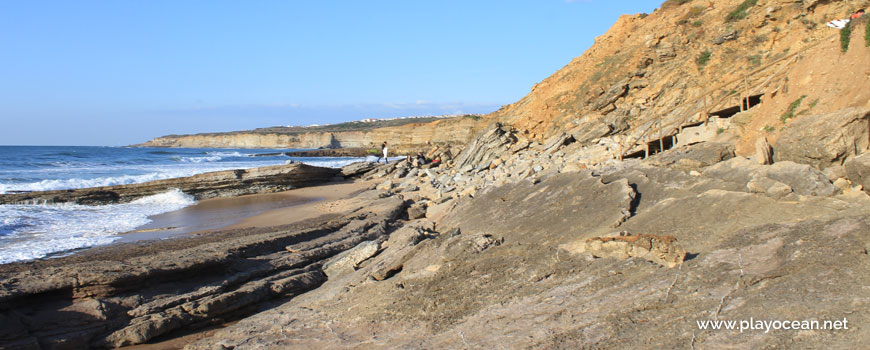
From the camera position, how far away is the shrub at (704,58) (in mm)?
16859

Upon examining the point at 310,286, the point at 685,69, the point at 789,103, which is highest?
the point at 685,69

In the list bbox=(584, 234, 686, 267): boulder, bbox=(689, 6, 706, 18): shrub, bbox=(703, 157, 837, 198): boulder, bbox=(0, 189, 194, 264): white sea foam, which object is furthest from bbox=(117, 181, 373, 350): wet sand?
bbox=(689, 6, 706, 18): shrub

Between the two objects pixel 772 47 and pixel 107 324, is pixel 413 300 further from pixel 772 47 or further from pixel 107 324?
pixel 772 47

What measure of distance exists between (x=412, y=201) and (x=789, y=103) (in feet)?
29.8

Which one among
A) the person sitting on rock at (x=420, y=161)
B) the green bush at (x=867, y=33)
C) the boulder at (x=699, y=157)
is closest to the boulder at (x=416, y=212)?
the boulder at (x=699, y=157)

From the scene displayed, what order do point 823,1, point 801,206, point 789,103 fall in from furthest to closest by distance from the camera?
point 823,1, point 789,103, point 801,206

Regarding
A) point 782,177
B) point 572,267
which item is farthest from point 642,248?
point 782,177

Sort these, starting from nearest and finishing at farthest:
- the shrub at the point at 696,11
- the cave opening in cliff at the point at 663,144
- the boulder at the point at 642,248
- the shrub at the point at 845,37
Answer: the boulder at the point at 642,248 < the shrub at the point at 845,37 < the cave opening in cliff at the point at 663,144 < the shrub at the point at 696,11

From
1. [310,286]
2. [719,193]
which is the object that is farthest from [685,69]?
[310,286]

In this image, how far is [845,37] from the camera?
30.3ft

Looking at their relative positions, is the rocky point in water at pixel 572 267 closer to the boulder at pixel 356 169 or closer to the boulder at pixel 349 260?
the boulder at pixel 349 260

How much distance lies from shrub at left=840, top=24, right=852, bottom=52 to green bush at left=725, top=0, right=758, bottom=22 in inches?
321

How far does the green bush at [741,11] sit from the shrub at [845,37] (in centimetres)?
816

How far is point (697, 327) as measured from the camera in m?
3.81
